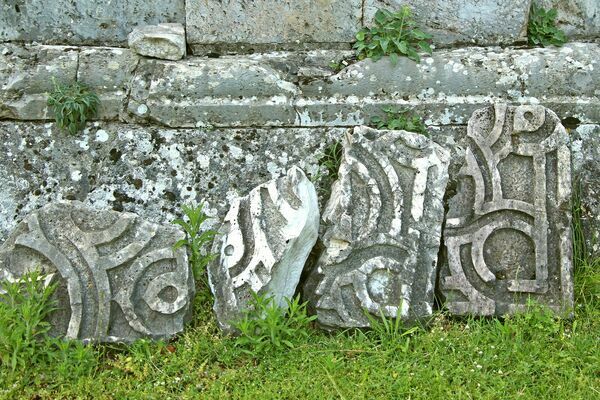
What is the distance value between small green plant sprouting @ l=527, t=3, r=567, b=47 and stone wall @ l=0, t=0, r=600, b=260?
0.09 m

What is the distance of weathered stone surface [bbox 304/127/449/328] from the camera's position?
11.9 feet

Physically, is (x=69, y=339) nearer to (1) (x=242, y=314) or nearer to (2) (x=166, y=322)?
(2) (x=166, y=322)

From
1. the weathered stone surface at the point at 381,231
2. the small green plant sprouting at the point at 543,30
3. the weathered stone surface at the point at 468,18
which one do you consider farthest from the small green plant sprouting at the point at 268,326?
the small green plant sprouting at the point at 543,30

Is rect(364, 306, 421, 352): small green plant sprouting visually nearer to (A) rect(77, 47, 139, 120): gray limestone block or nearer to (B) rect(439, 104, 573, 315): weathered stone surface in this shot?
(B) rect(439, 104, 573, 315): weathered stone surface

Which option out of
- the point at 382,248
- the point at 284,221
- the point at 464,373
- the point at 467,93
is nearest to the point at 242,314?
the point at 284,221

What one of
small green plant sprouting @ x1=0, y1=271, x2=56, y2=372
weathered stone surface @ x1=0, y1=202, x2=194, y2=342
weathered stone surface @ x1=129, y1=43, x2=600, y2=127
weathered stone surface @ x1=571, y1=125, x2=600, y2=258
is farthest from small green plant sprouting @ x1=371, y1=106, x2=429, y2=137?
small green plant sprouting @ x1=0, y1=271, x2=56, y2=372

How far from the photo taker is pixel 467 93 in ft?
13.6

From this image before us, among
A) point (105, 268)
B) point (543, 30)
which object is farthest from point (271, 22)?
point (105, 268)

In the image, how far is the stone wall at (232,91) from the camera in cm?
404

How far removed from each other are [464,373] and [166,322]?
1.30 metres

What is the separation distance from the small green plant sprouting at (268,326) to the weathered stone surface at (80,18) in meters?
1.74

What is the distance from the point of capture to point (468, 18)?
429 centimetres

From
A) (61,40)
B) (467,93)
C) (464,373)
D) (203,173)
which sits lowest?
(464,373)

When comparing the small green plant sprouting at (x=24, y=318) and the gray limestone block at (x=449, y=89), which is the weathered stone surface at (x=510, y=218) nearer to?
the gray limestone block at (x=449, y=89)
